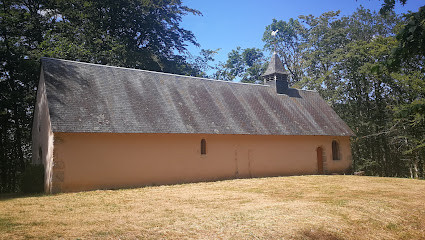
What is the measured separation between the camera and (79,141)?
14.6 meters

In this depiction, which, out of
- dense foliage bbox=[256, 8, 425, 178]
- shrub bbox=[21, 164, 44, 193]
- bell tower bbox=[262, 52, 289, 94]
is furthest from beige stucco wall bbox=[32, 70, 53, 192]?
dense foliage bbox=[256, 8, 425, 178]

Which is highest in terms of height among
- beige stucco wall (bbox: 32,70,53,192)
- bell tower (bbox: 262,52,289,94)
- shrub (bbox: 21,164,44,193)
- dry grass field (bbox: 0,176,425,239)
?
bell tower (bbox: 262,52,289,94)

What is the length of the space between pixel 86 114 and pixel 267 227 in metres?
10.8

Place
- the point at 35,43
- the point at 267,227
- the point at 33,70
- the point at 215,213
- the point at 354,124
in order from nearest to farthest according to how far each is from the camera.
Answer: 1. the point at 267,227
2. the point at 215,213
3. the point at 33,70
4. the point at 35,43
5. the point at 354,124

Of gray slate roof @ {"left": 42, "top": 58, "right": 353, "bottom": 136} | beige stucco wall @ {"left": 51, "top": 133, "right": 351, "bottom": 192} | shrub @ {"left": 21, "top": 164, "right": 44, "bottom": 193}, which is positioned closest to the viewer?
beige stucco wall @ {"left": 51, "top": 133, "right": 351, "bottom": 192}

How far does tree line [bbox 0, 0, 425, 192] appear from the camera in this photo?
69.4 ft

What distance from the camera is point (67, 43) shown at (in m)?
22.9

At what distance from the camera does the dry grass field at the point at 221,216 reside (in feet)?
23.1

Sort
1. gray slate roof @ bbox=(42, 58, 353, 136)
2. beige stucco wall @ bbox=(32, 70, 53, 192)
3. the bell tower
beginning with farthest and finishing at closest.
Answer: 1. the bell tower
2. gray slate roof @ bbox=(42, 58, 353, 136)
3. beige stucco wall @ bbox=(32, 70, 53, 192)

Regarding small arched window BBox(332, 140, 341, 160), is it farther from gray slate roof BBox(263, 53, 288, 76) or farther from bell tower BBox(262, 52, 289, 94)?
gray slate roof BBox(263, 53, 288, 76)

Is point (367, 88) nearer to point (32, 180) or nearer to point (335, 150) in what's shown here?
point (335, 150)

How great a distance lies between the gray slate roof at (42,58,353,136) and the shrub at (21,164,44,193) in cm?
265

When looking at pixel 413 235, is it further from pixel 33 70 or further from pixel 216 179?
pixel 33 70

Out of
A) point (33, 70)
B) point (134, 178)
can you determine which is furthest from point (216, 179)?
point (33, 70)
